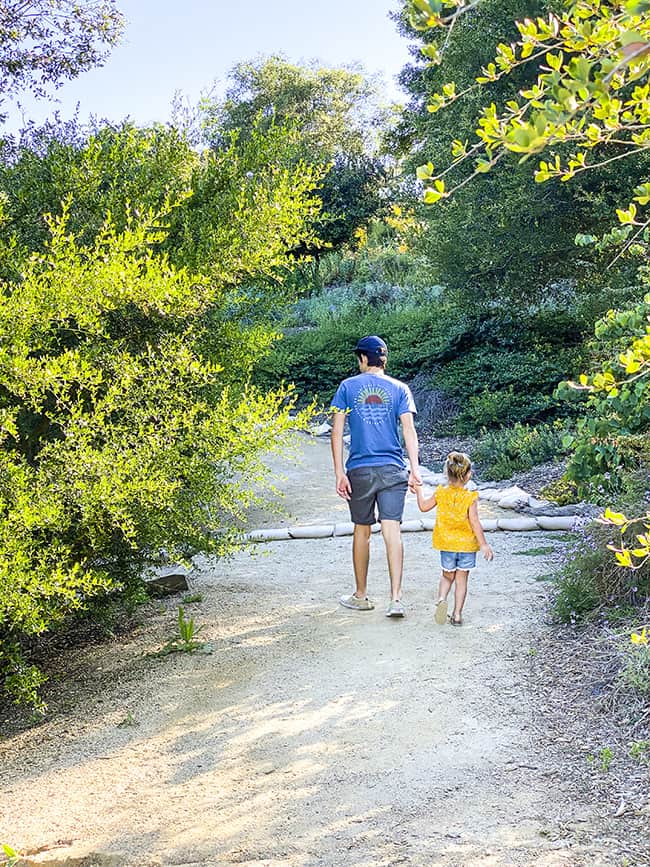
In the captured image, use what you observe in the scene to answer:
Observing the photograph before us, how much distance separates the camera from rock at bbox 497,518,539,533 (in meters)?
7.67

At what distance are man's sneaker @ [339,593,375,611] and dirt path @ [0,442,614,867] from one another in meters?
0.08

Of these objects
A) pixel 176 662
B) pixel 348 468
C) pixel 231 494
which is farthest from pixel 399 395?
pixel 176 662

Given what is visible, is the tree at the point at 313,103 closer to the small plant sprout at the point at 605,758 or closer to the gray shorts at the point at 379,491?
the gray shorts at the point at 379,491

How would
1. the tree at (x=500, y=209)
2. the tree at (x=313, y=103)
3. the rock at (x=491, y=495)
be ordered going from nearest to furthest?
the rock at (x=491, y=495) → the tree at (x=500, y=209) → the tree at (x=313, y=103)

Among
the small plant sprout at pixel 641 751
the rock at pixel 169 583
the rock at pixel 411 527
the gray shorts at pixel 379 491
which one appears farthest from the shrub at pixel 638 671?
the rock at pixel 411 527

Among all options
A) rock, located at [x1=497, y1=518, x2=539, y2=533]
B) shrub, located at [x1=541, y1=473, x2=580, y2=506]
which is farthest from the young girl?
shrub, located at [x1=541, y1=473, x2=580, y2=506]

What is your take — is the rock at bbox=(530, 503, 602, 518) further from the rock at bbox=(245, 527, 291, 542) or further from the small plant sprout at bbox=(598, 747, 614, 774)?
the small plant sprout at bbox=(598, 747, 614, 774)

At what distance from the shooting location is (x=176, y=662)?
16.8ft

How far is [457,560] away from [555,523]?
8.80 feet

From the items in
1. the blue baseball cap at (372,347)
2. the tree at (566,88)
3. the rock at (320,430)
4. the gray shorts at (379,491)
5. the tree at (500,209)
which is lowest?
the gray shorts at (379,491)

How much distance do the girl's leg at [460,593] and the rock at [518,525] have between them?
2.48 m

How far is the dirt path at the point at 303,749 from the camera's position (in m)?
3.22

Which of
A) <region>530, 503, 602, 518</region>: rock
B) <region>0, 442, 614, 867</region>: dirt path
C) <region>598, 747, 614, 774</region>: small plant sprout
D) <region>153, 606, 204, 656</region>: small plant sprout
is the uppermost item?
<region>530, 503, 602, 518</region>: rock

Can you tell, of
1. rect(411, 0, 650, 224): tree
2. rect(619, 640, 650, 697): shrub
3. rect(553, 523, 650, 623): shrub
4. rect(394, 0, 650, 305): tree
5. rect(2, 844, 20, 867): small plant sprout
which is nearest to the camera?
rect(411, 0, 650, 224): tree
